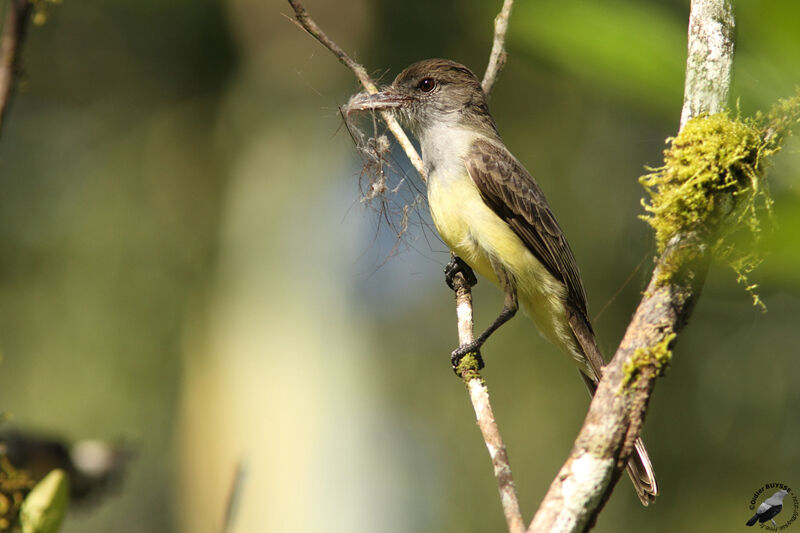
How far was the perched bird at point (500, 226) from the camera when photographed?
14.6ft

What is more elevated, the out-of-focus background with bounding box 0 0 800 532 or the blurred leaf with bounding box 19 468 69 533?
the out-of-focus background with bounding box 0 0 800 532

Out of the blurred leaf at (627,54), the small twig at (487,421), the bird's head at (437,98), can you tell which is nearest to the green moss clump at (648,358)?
the small twig at (487,421)

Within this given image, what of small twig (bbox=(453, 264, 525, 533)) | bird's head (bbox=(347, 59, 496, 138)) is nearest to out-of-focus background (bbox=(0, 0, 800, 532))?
bird's head (bbox=(347, 59, 496, 138))

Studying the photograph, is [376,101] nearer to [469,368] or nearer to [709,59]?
[469,368]

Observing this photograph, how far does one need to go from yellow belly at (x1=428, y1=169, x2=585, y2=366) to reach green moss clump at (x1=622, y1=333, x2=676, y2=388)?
2.34 m

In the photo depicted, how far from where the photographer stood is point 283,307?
955cm

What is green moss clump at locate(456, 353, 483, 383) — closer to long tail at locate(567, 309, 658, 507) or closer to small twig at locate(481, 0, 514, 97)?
long tail at locate(567, 309, 658, 507)

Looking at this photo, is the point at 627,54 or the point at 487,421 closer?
the point at 627,54

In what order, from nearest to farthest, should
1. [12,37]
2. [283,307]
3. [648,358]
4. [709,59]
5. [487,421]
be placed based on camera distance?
[12,37] → [648,358] → [709,59] → [487,421] → [283,307]

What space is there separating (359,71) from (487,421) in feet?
6.82

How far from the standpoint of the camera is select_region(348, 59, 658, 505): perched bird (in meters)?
4.46

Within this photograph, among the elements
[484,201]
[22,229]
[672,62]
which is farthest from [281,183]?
[672,62]

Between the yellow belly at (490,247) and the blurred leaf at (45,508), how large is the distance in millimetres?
2950

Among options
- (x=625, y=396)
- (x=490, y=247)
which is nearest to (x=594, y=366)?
(x=490, y=247)
